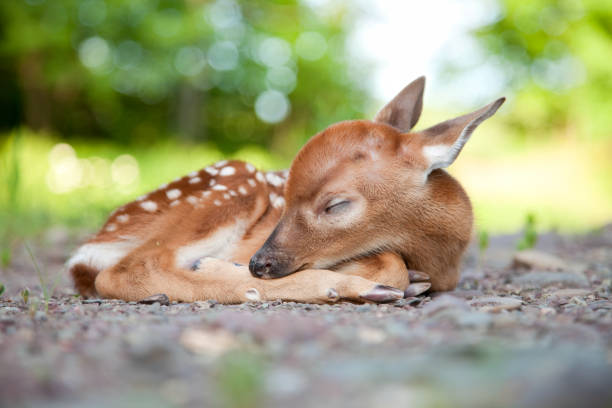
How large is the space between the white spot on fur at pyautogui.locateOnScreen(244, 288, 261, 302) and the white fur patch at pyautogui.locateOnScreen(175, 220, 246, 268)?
1.56 feet

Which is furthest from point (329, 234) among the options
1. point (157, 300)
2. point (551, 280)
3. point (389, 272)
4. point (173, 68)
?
point (173, 68)

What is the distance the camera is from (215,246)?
349 cm

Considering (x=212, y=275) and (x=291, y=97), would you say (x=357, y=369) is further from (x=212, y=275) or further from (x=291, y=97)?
(x=291, y=97)

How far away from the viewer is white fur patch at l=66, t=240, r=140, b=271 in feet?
11.8

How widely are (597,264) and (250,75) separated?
460 inches

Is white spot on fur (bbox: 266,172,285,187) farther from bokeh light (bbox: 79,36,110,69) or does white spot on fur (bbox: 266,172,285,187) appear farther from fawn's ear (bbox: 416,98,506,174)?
bokeh light (bbox: 79,36,110,69)

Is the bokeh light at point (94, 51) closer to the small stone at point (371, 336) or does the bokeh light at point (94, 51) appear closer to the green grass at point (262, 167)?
the green grass at point (262, 167)

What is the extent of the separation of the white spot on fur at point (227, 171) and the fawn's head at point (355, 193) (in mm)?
600

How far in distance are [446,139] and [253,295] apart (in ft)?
4.31

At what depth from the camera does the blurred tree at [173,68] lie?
46.4ft

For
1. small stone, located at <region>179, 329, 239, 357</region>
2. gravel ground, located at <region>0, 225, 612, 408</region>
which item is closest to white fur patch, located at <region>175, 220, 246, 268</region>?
gravel ground, located at <region>0, 225, 612, 408</region>

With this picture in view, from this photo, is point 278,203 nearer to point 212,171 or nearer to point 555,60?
point 212,171

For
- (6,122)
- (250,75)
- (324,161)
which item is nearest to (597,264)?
(324,161)

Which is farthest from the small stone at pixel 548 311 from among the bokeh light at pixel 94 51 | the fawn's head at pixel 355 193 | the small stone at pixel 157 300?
the bokeh light at pixel 94 51
